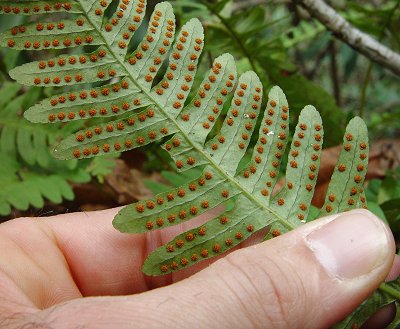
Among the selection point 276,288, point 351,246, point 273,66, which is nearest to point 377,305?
point 351,246

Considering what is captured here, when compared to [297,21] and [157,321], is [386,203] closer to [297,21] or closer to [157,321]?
[157,321]

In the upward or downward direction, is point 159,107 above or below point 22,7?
below

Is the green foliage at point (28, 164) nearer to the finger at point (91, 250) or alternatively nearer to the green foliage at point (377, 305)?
the finger at point (91, 250)

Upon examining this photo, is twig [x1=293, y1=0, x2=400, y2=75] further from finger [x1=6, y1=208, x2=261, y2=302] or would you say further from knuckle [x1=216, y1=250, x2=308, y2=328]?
knuckle [x1=216, y1=250, x2=308, y2=328]

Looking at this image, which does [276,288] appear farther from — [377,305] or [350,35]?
[350,35]

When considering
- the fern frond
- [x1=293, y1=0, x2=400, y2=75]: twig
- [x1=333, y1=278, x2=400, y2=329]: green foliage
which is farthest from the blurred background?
[x1=333, y1=278, x2=400, y2=329]: green foliage

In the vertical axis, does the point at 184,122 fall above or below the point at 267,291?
above

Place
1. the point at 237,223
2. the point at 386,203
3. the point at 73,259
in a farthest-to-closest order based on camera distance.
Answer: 1. the point at 386,203
2. the point at 73,259
3. the point at 237,223

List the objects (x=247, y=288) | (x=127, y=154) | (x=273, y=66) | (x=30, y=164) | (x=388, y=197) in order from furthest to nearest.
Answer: (x=127, y=154) → (x=273, y=66) → (x=30, y=164) → (x=388, y=197) → (x=247, y=288)

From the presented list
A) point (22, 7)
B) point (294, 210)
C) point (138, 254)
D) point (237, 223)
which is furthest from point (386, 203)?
point (22, 7)

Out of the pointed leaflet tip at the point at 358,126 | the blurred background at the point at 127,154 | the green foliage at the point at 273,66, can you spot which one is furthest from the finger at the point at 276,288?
the green foliage at the point at 273,66
